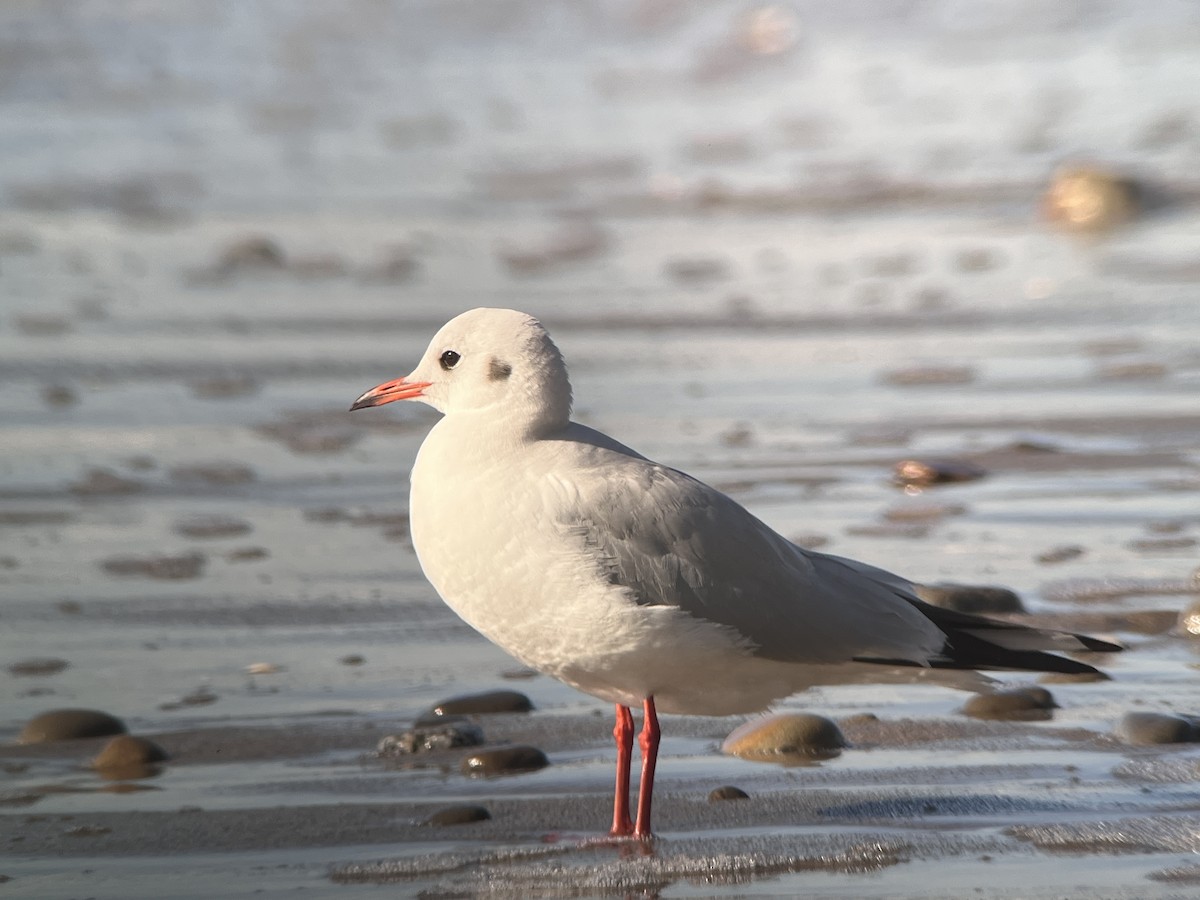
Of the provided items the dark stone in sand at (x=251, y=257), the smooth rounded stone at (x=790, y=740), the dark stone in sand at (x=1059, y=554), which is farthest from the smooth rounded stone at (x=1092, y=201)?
the smooth rounded stone at (x=790, y=740)

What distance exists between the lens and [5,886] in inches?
151

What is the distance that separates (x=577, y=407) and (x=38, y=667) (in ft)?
11.4

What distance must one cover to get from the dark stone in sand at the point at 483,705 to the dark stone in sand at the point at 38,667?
118cm

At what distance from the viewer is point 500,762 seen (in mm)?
4617

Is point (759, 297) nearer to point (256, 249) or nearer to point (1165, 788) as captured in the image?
point (256, 249)

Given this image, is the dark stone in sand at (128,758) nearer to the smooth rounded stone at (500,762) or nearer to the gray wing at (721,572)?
the smooth rounded stone at (500,762)

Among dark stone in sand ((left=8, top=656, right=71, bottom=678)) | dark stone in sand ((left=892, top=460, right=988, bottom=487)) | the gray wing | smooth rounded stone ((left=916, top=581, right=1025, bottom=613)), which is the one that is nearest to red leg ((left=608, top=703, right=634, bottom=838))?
the gray wing

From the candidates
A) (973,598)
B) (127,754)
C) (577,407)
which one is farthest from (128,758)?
(577,407)

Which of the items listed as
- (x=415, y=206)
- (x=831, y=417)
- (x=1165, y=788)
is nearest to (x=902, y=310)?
(x=831, y=417)

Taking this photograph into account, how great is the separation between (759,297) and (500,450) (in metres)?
6.47

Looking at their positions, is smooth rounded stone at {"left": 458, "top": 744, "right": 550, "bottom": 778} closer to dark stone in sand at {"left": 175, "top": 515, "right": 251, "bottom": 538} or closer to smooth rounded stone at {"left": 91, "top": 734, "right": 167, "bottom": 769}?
smooth rounded stone at {"left": 91, "top": 734, "right": 167, "bottom": 769}

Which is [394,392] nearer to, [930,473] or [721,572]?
[721,572]

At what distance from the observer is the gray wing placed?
4.20 meters

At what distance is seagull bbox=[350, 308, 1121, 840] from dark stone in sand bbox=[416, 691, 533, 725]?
61 centimetres
